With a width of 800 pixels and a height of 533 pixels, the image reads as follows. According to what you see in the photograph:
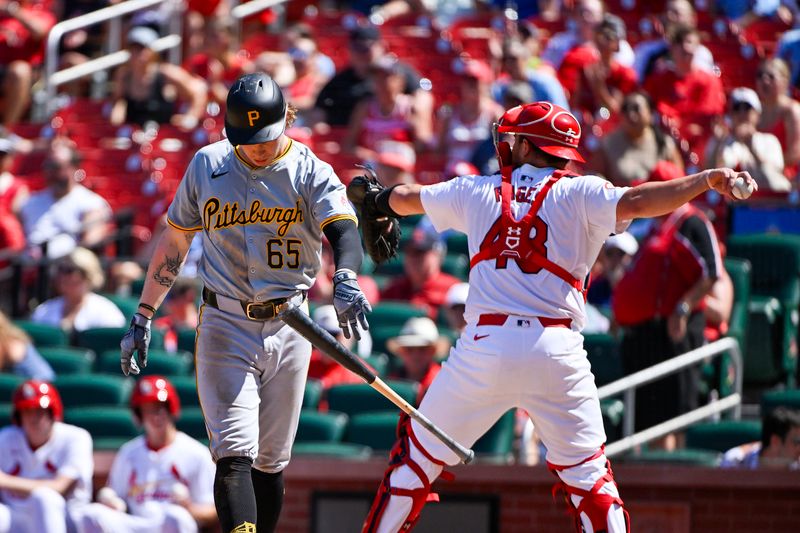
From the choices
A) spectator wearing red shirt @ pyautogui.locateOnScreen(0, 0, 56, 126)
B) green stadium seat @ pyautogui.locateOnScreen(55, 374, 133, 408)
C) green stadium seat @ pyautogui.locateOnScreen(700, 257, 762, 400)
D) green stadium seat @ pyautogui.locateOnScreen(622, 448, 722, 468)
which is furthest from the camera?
spectator wearing red shirt @ pyautogui.locateOnScreen(0, 0, 56, 126)

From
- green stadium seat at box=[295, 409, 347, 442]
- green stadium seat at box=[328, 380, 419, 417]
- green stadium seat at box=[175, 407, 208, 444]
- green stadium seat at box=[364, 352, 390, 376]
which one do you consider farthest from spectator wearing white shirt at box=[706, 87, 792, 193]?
green stadium seat at box=[175, 407, 208, 444]

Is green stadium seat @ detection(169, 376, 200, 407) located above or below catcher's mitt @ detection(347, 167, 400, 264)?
below

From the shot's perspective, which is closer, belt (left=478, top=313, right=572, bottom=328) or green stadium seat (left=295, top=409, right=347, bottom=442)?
belt (left=478, top=313, right=572, bottom=328)

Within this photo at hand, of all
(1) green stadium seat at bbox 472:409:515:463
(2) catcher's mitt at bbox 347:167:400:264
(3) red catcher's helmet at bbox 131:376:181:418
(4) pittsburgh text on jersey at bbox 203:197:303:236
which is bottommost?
(1) green stadium seat at bbox 472:409:515:463

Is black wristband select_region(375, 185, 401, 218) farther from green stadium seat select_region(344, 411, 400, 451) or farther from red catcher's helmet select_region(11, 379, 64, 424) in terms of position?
red catcher's helmet select_region(11, 379, 64, 424)

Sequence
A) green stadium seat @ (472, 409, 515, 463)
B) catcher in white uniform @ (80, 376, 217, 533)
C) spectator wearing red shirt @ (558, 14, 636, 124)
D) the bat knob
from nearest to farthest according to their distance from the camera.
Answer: the bat knob, catcher in white uniform @ (80, 376, 217, 533), green stadium seat @ (472, 409, 515, 463), spectator wearing red shirt @ (558, 14, 636, 124)

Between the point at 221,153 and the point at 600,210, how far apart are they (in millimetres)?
1483

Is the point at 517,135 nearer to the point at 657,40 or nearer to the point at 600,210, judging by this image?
the point at 600,210

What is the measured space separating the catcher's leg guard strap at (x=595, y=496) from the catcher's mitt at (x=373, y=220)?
3.86 ft

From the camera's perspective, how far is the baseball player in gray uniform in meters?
5.82

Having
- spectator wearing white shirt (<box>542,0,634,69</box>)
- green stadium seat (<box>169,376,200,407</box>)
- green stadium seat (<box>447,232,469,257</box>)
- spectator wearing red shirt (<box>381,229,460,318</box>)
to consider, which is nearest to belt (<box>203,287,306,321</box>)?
green stadium seat (<box>169,376,200,407</box>)

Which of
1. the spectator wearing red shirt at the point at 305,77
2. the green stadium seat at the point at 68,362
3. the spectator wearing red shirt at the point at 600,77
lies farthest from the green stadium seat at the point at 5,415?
the spectator wearing red shirt at the point at 600,77

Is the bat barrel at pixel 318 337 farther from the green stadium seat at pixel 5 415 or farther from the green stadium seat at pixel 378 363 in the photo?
the green stadium seat at pixel 5 415

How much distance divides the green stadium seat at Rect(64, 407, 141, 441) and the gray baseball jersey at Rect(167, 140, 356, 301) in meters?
3.73
